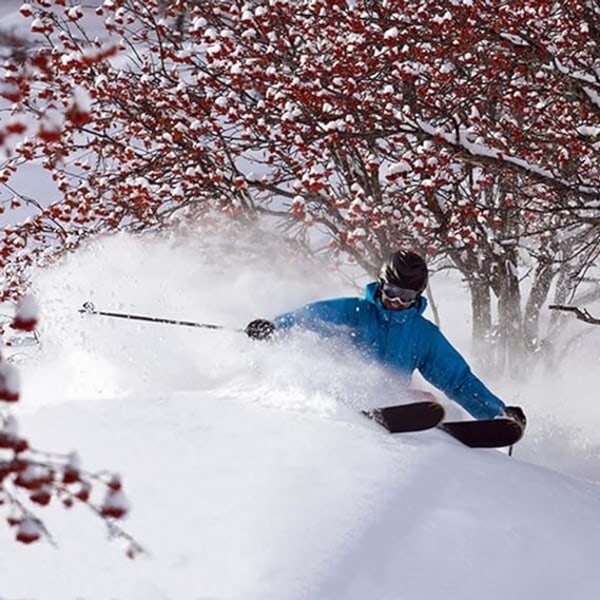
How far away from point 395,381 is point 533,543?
2262 mm

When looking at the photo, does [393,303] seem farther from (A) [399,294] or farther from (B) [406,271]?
(B) [406,271]

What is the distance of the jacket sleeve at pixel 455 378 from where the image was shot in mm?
5598

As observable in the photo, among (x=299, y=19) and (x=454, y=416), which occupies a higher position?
(x=299, y=19)

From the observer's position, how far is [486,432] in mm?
5242

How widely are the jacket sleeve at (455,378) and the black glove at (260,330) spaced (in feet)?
3.62

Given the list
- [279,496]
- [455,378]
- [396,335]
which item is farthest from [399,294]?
[279,496]

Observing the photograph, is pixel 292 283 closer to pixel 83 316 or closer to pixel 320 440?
pixel 83 316

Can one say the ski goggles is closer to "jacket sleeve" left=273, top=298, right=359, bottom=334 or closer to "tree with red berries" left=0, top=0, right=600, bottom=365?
"jacket sleeve" left=273, top=298, right=359, bottom=334

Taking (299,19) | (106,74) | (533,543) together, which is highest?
(299,19)

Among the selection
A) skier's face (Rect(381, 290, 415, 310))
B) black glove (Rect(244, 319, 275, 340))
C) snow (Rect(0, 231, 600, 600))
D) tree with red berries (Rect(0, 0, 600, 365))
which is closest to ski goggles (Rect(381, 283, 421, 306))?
Result: skier's face (Rect(381, 290, 415, 310))

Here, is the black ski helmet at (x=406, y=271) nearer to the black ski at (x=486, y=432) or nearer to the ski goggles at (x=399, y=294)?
the ski goggles at (x=399, y=294)

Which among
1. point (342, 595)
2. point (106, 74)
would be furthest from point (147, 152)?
point (342, 595)

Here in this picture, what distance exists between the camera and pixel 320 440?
4160 millimetres

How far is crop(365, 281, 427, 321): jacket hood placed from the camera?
5.54m
